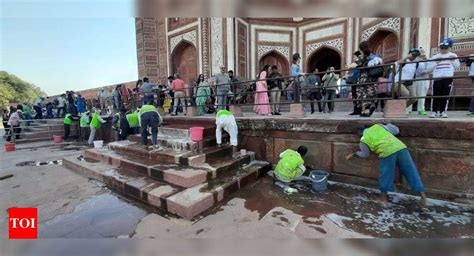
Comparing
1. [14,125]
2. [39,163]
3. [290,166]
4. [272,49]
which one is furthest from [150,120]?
[14,125]

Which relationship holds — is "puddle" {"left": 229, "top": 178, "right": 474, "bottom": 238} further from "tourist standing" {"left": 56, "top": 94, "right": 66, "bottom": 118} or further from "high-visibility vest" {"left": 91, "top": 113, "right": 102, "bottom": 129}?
"tourist standing" {"left": 56, "top": 94, "right": 66, "bottom": 118}

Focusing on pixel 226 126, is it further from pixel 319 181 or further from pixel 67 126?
pixel 67 126

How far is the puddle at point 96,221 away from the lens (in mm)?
2783

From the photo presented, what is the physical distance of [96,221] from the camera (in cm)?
305

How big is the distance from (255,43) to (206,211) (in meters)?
11.9

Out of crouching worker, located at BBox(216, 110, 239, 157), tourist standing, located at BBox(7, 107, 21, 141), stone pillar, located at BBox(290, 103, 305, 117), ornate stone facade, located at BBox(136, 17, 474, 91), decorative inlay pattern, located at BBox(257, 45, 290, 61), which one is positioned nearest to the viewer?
crouching worker, located at BBox(216, 110, 239, 157)

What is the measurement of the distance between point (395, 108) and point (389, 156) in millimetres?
1195

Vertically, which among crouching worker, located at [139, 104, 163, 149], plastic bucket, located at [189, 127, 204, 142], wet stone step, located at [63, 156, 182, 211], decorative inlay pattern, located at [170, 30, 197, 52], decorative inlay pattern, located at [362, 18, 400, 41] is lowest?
wet stone step, located at [63, 156, 182, 211]

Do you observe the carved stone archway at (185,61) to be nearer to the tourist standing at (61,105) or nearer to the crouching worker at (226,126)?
the tourist standing at (61,105)

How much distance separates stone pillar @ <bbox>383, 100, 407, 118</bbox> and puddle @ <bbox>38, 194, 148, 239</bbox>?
4332 mm

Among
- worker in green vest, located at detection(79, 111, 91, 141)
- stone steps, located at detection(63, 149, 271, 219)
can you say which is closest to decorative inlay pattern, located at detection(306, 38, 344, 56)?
stone steps, located at detection(63, 149, 271, 219)

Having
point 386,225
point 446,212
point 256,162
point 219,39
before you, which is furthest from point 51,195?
point 219,39

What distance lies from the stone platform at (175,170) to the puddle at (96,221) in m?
0.32

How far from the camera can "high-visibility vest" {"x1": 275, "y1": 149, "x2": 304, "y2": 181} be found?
4.00m
